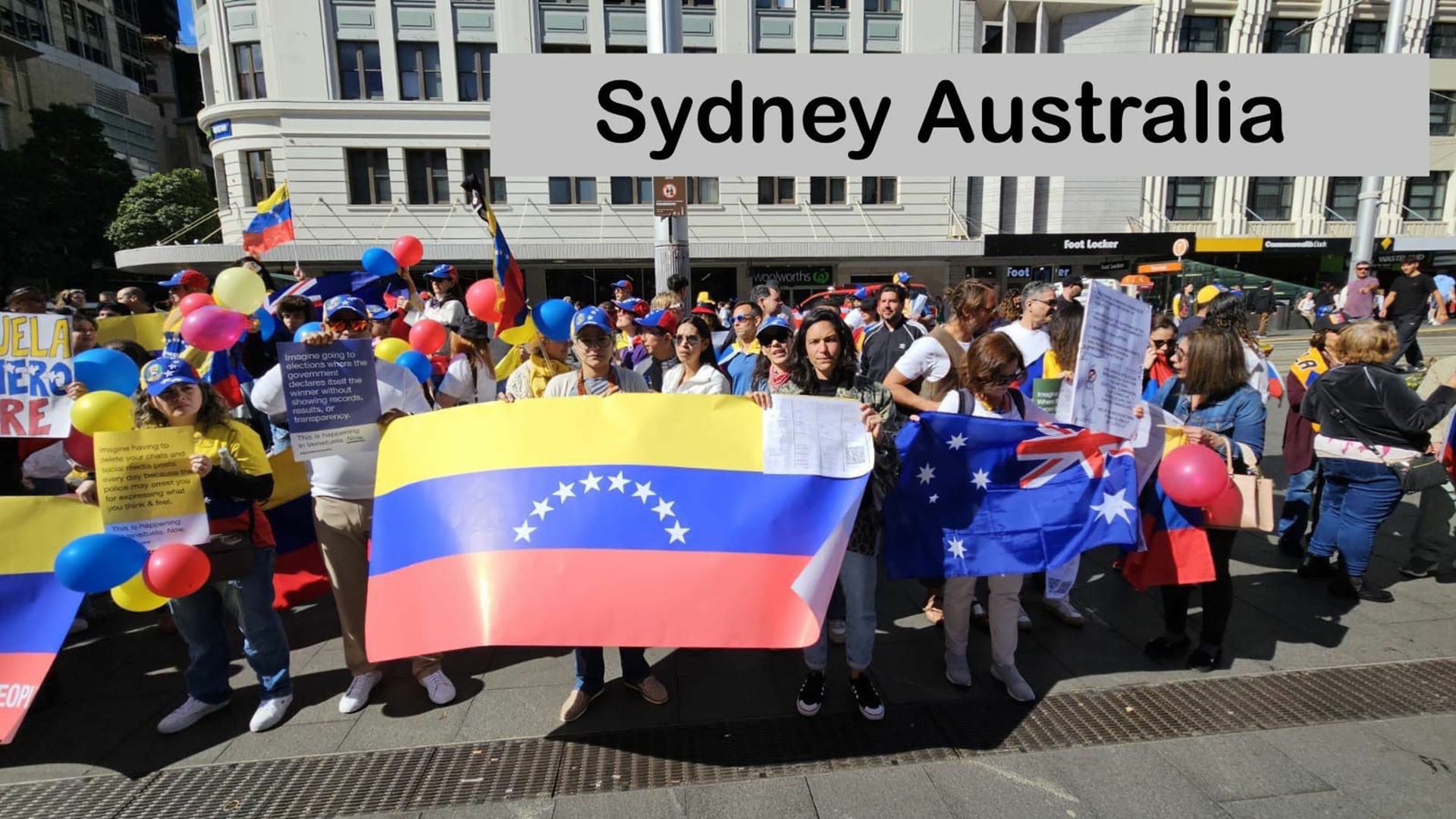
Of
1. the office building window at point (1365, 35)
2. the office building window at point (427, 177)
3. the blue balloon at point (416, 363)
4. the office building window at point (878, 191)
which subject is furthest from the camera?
the office building window at point (1365, 35)

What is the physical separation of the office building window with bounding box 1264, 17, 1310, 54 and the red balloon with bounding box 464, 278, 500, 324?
3965 cm

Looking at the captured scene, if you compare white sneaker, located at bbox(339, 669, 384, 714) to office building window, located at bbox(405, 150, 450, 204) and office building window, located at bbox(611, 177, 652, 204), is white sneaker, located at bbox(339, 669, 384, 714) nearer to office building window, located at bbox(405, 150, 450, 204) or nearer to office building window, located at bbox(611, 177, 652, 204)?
office building window, located at bbox(611, 177, 652, 204)

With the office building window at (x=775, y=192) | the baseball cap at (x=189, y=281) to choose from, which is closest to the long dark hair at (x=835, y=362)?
the baseball cap at (x=189, y=281)

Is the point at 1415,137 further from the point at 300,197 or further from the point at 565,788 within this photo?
the point at 300,197

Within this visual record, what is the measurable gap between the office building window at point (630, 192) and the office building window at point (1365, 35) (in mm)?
31733

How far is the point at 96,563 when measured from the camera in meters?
2.88

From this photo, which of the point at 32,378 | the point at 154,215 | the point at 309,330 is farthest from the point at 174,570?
the point at 154,215

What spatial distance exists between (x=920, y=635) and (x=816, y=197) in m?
25.0

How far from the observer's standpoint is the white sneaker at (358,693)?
11.9 ft

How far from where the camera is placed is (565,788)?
3033 millimetres

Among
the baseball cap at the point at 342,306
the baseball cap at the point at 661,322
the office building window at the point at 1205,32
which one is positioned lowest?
the baseball cap at the point at 661,322

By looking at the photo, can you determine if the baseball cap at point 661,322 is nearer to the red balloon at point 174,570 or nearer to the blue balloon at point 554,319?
the blue balloon at point 554,319

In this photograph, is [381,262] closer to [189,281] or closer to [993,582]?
[189,281]

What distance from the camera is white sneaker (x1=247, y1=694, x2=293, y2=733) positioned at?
3500mm
